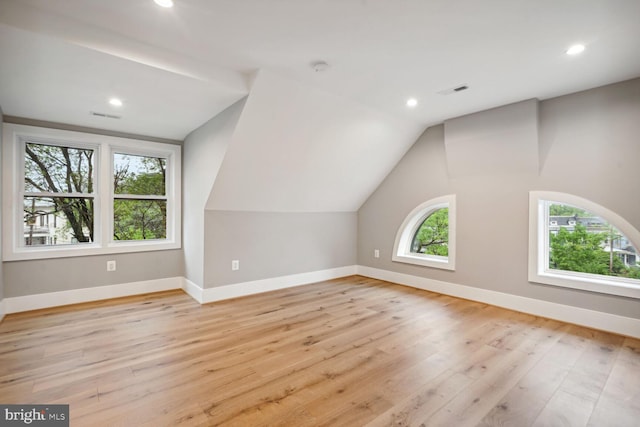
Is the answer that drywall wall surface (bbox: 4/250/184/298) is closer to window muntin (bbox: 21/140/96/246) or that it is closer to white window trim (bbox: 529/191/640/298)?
window muntin (bbox: 21/140/96/246)

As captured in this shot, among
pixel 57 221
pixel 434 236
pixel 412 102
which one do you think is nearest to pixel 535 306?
pixel 434 236

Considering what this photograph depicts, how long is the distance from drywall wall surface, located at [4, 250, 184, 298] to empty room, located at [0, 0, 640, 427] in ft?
0.08

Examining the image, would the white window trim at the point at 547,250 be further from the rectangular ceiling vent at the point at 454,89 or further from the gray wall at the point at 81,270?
the gray wall at the point at 81,270

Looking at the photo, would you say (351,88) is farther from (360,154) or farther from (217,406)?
(217,406)

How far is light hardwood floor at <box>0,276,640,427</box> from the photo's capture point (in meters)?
1.73

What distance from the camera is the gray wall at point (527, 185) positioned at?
2857 mm

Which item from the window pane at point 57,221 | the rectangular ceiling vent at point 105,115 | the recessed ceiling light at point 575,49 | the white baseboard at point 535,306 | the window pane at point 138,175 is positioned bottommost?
the white baseboard at point 535,306

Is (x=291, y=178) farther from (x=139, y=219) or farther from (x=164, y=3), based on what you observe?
(x=164, y=3)

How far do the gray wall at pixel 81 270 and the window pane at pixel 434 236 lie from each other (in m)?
3.56

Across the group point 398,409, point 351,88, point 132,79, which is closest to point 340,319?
point 398,409

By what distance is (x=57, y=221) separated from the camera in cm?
367

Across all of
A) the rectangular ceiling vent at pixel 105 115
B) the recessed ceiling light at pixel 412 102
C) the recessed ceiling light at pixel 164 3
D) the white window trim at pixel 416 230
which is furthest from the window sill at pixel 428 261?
the rectangular ceiling vent at pixel 105 115

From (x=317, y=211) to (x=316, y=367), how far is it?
290cm

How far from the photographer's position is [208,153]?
3617 mm
